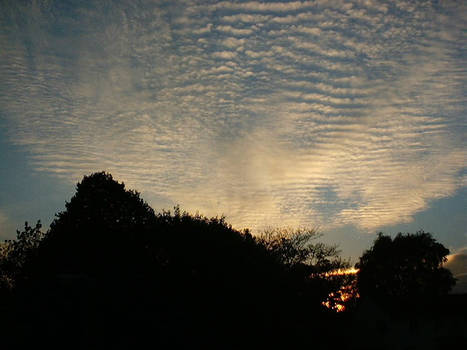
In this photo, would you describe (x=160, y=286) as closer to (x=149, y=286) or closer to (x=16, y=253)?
(x=149, y=286)

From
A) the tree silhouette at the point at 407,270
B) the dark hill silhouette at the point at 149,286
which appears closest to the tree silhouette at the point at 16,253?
the dark hill silhouette at the point at 149,286

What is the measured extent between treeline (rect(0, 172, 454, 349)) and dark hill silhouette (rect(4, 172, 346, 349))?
0.28ft

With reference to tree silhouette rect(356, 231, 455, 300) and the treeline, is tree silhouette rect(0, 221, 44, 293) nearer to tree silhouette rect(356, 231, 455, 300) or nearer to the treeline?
the treeline

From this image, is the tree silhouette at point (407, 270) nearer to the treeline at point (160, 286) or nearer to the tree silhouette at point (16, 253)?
the treeline at point (160, 286)

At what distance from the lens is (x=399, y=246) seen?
59.6 metres

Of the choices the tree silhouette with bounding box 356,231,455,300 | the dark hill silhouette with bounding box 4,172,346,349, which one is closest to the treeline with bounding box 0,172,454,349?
the dark hill silhouette with bounding box 4,172,346,349

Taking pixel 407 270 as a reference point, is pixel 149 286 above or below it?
below

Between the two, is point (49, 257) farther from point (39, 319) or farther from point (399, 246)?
point (399, 246)

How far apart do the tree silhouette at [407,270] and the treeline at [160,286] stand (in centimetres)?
1183

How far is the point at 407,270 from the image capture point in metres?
57.8

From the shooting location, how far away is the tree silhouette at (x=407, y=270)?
5666 centimetres

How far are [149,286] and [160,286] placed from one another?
126 cm

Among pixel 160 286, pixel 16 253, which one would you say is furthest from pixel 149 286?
pixel 16 253

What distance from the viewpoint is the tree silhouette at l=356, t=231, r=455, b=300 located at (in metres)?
56.7
